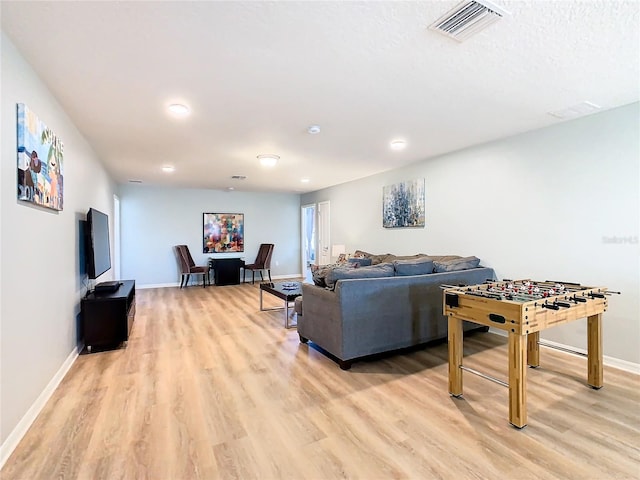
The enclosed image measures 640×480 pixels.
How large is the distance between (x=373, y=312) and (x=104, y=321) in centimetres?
280

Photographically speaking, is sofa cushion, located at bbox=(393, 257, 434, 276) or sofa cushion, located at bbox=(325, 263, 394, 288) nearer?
sofa cushion, located at bbox=(325, 263, 394, 288)

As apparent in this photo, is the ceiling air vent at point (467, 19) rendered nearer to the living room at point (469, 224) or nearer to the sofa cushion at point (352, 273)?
the sofa cushion at point (352, 273)

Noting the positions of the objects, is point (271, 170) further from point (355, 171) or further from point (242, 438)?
point (242, 438)

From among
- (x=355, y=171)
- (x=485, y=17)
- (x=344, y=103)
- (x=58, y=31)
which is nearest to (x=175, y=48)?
(x=58, y=31)

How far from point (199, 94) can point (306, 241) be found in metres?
6.74

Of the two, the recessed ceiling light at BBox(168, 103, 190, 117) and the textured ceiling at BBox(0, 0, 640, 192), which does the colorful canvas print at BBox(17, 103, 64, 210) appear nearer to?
the textured ceiling at BBox(0, 0, 640, 192)

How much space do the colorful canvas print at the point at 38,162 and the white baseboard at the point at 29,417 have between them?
1.37 m

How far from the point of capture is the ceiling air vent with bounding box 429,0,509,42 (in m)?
1.73

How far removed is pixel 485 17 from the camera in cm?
181

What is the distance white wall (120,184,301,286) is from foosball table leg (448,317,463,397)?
6.96 metres

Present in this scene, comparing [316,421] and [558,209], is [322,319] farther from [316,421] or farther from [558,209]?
[558,209]

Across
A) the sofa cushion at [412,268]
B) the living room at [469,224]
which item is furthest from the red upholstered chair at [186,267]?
the sofa cushion at [412,268]

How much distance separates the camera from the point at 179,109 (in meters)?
3.02

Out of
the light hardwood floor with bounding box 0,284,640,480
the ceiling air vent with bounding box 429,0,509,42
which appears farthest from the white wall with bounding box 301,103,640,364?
the ceiling air vent with bounding box 429,0,509,42
